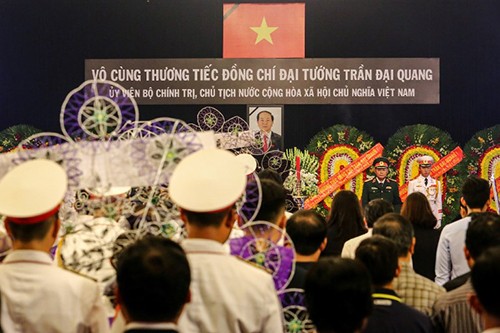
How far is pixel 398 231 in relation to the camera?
2867 millimetres

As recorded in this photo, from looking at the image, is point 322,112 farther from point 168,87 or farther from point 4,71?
point 4,71

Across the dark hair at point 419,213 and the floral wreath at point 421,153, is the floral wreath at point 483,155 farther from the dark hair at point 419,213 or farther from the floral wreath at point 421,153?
the dark hair at point 419,213

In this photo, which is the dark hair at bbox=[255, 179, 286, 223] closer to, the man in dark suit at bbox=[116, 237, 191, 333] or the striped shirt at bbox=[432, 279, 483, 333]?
the striped shirt at bbox=[432, 279, 483, 333]

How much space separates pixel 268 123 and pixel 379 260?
7.04 meters

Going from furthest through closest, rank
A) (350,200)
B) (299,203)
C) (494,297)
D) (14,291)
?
(299,203) → (350,200) → (14,291) → (494,297)

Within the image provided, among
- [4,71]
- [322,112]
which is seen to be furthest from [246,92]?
[4,71]

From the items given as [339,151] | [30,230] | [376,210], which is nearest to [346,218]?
[376,210]

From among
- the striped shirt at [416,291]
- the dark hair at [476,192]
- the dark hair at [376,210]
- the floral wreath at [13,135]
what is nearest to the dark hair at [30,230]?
the striped shirt at [416,291]

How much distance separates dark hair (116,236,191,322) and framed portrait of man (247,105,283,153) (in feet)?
24.6

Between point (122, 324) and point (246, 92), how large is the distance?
7.70 metres

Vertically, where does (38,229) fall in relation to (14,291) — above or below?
above

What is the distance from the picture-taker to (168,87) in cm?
943

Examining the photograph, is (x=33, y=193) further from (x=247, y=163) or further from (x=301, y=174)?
(x=301, y=174)

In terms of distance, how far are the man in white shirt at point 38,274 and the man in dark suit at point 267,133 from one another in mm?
7238
